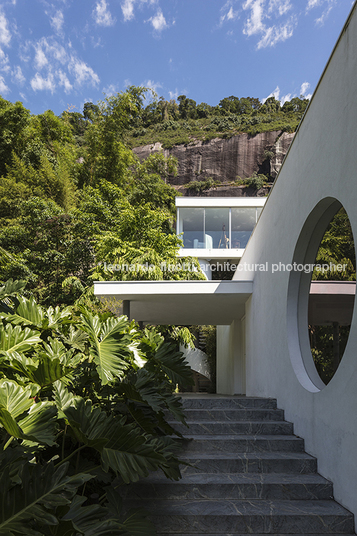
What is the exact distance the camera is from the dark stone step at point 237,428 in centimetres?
436

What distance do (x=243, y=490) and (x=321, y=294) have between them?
2065 millimetres

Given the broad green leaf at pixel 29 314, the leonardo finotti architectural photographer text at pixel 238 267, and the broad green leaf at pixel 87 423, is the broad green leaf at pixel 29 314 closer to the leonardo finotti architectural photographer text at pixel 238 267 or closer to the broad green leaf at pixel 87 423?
the broad green leaf at pixel 87 423

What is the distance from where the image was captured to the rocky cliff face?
40.9 metres

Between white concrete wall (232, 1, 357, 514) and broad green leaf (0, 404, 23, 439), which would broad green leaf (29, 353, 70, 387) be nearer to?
broad green leaf (0, 404, 23, 439)

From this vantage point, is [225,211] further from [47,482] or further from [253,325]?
[47,482]

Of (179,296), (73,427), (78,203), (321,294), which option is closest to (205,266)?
(78,203)

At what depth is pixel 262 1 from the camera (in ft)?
152

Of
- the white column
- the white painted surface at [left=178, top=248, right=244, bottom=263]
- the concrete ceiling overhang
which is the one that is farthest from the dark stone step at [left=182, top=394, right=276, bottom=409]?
the white painted surface at [left=178, top=248, right=244, bottom=263]

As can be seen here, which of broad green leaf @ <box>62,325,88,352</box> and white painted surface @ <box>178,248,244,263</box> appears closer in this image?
broad green leaf @ <box>62,325,88,352</box>

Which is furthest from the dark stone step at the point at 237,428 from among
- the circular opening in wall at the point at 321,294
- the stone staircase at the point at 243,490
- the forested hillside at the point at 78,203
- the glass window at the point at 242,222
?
the glass window at the point at 242,222

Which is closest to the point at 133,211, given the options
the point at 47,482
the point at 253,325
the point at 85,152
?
the point at 85,152

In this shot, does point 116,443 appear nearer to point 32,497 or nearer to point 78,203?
point 32,497

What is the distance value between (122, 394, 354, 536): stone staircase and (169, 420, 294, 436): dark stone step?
1 centimetres

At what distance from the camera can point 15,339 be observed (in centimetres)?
300
